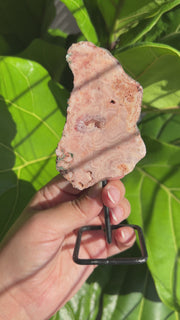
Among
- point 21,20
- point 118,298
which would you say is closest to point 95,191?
point 118,298

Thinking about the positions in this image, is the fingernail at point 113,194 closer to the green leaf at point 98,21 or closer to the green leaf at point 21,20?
the green leaf at point 98,21

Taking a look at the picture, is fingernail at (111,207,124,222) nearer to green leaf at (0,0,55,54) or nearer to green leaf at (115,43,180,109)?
green leaf at (115,43,180,109)

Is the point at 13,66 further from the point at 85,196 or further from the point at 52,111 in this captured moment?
the point at 85,196

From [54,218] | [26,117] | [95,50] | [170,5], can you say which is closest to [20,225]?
[54,218]

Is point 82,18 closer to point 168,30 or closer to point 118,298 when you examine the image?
point 168,30

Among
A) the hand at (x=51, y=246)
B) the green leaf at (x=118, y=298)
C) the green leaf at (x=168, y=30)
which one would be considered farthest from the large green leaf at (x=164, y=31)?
the green leaf at (x=118, y=298)
